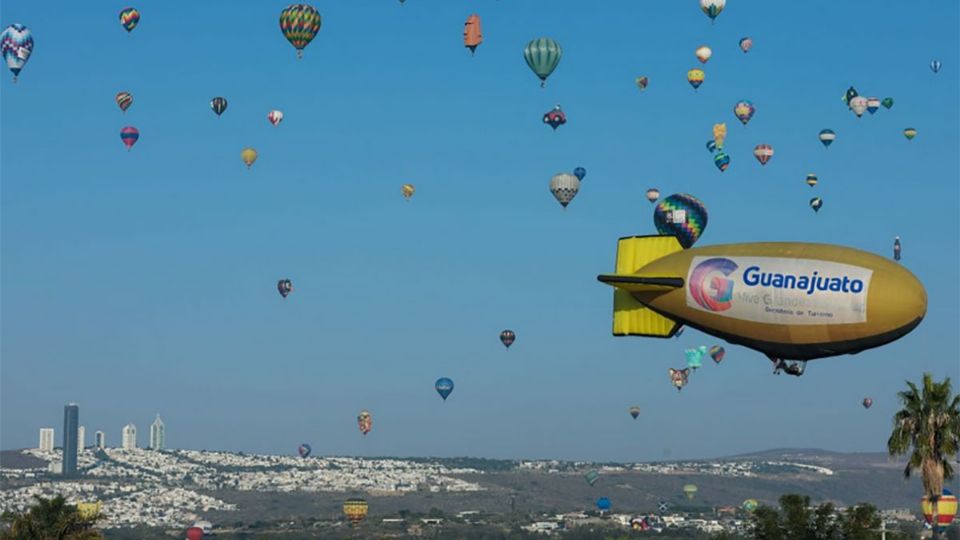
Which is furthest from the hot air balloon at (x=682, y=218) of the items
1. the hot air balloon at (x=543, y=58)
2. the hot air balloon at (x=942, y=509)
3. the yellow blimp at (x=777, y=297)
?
the yellow blimp at (x=777, y=297)

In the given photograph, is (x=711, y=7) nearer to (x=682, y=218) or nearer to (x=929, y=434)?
(x=682, y=218)

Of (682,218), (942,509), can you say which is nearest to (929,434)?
(942,509)

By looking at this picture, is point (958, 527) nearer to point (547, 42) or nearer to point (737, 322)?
point (737, 322)

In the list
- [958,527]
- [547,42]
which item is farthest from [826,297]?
[547,42]

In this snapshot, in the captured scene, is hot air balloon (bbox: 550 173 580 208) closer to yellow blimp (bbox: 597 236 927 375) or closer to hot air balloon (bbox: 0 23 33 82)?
hot air balloon (bbox: 0 23 33 82)

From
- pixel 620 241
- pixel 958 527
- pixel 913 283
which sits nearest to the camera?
pixel 913 283
